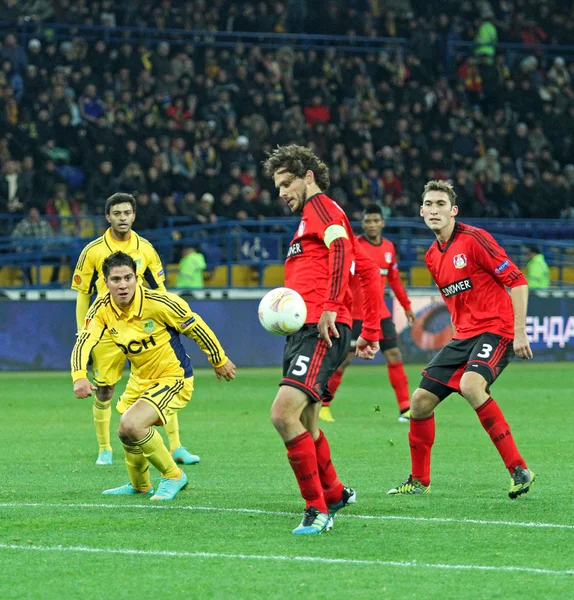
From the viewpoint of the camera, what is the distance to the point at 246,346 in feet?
64.6

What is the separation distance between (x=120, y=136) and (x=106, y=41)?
11.3 feet

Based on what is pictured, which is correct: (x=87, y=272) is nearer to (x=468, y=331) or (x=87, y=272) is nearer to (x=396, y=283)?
(x=468, y=331)

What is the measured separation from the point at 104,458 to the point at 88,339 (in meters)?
2.10

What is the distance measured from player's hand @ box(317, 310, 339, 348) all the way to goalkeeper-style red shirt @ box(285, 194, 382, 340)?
0.05 m

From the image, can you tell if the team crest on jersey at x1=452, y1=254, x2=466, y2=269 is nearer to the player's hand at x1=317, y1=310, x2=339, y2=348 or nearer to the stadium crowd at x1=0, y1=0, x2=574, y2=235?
the player's hand at x1=317, y1=310, x2=339, y2=348

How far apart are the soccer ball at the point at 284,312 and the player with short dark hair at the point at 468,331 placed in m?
1.56

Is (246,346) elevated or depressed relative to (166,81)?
depressed

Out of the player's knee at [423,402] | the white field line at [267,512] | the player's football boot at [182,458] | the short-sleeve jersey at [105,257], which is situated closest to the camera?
the white field line at [267,512]

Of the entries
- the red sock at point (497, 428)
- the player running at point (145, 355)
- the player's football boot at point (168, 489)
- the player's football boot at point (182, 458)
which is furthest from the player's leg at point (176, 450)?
the red sock at point (497, 428)

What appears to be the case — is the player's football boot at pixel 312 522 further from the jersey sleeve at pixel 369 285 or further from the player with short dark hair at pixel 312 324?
A: the jersey sleeve at pixel 369 285

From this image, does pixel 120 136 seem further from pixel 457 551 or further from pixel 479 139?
pixel 457 551

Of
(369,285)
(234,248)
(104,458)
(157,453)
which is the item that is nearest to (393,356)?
(369,285)

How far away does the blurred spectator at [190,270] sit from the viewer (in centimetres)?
2025

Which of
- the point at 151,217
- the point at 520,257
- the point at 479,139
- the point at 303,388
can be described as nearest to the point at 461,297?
the point at 303,388
